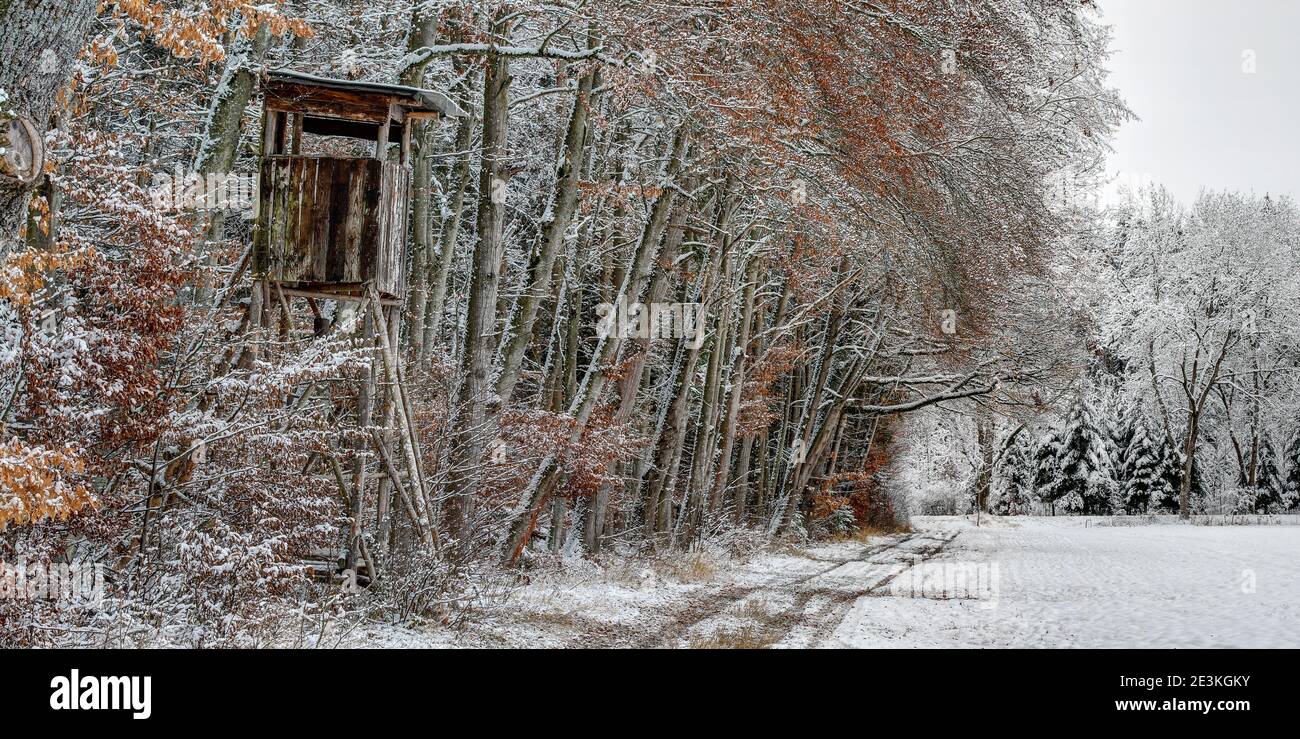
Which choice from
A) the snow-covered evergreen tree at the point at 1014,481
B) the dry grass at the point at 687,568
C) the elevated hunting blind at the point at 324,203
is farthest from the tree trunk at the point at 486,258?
the snow-covered evergreen tree at the point at 1014,481

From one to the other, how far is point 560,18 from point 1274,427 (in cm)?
5291

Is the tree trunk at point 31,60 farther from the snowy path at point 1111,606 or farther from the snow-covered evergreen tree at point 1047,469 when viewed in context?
the snow-covered evergreen tree at point 1047,469

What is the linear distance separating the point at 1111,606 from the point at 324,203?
38.2 feet

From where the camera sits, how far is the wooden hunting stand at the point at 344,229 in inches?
457

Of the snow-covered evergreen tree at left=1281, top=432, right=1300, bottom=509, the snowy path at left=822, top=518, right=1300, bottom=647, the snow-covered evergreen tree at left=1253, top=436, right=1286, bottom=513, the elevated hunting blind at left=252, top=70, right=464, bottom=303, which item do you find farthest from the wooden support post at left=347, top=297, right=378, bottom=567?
the snow-covered evergreen tree at left=1281, top=432, right=1300, bottom=509

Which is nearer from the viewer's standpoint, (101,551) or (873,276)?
(101,551)

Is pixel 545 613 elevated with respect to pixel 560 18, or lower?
lower

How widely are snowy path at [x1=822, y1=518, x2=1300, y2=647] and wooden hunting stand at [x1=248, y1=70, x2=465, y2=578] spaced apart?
4996 millimetres

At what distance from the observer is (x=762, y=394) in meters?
27.4

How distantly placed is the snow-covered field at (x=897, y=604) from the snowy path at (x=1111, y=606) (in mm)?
30

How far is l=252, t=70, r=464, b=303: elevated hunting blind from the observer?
11742mm

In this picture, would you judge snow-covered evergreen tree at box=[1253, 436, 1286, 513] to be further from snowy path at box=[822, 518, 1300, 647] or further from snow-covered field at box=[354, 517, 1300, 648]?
snow-covered field at box=[354, 517, 1300, 648]
